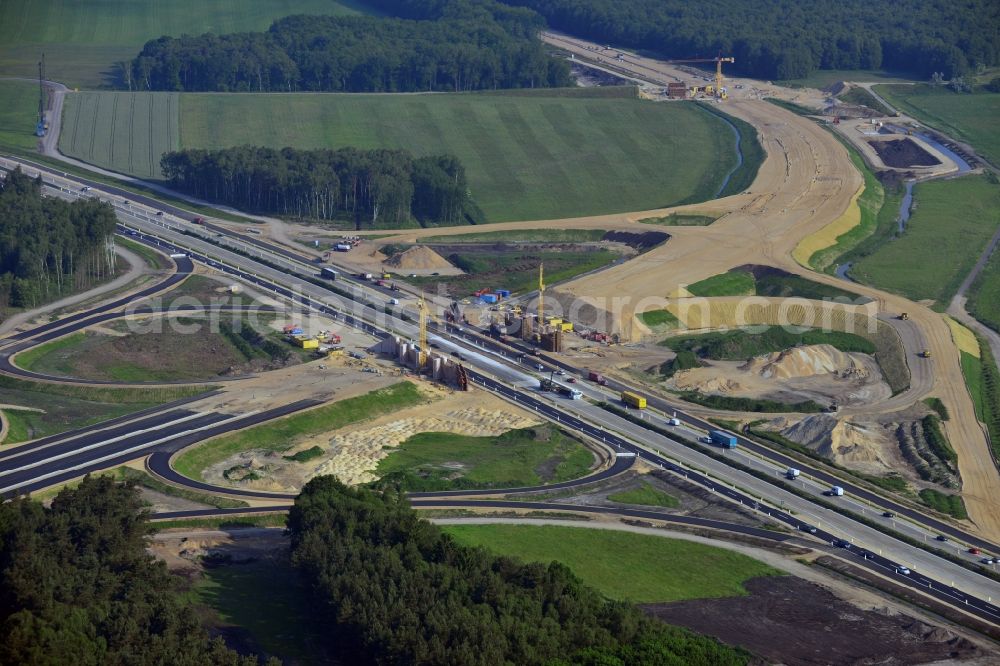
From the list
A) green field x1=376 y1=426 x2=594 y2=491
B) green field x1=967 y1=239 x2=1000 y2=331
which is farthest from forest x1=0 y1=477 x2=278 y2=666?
green field x1=967 y1=239 x2=1000 y2=331

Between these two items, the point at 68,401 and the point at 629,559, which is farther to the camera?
the point at 68,401

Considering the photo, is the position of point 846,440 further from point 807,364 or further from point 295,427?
point 295,427

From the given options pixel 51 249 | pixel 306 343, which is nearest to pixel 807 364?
pixel 306 343

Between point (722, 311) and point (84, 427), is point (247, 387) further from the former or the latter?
point (722, 311)

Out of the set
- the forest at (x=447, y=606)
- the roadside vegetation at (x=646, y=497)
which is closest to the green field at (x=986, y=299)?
the roadside vegetation at (x=646, y=497)

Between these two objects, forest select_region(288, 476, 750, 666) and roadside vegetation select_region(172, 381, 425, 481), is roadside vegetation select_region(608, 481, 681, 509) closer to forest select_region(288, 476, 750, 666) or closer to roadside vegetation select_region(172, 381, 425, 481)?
forest select_region(288, 476, 750, 666)

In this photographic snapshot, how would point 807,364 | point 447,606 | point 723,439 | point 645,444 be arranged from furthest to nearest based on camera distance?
point 807,364 → point 645,444 → point 723,439 → point 447,606

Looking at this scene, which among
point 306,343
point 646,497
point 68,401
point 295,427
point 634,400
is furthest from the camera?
point 306,343
